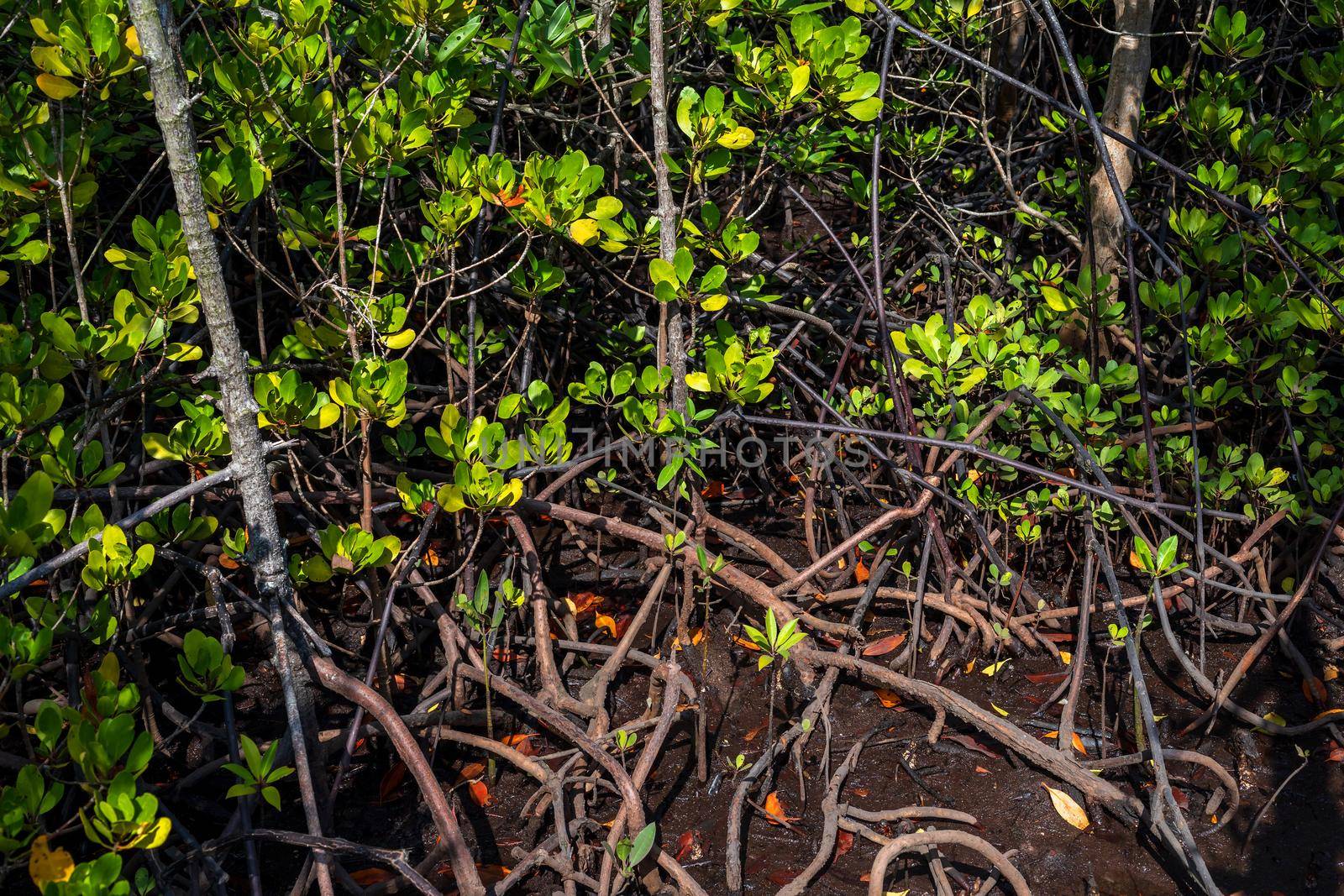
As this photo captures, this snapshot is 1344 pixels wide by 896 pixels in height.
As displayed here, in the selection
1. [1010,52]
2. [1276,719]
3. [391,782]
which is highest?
[1010,52]

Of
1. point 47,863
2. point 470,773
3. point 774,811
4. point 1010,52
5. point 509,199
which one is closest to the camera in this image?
point 47,863

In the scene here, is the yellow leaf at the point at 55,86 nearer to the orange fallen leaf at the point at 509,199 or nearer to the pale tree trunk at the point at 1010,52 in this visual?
the orange fallen leaf at the point at 509,199

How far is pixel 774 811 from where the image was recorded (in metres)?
2.26

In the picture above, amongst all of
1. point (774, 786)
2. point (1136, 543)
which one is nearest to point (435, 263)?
point (774, 786)

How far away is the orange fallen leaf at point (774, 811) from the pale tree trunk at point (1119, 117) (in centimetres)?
142

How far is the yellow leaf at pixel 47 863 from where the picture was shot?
133 centimetres

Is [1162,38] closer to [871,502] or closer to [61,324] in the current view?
[871,502]

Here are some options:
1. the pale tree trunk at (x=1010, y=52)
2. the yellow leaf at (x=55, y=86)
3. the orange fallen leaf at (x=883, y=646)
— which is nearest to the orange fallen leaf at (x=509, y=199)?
the yellow leaf at (x=55, y=86)

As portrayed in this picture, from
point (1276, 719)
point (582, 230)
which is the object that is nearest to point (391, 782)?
point (582, 230)

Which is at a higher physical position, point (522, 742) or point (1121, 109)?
point (1121, 109)

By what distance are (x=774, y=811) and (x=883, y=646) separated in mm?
619

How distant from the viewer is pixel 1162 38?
129 inches

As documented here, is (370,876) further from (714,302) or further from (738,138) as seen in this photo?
(738,138)

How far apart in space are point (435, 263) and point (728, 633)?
123 centimetres
